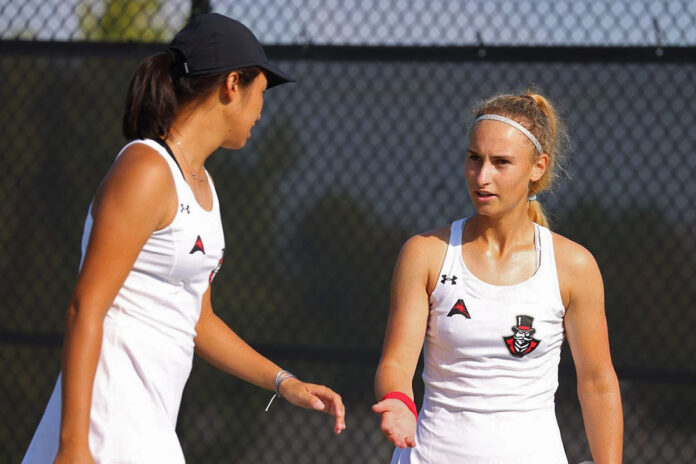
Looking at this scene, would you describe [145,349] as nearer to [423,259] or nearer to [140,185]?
[140,185]

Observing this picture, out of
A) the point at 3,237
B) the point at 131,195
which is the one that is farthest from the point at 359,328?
the point at 131,195

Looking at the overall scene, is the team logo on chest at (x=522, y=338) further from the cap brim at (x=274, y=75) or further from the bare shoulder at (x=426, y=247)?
the cap brim at (x=274, y=75)

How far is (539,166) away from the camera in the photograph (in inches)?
96.8

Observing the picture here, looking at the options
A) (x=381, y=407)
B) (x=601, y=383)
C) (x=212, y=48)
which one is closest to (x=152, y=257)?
(x=212, y=48)

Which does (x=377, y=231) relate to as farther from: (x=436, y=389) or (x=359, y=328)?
(x=436, y=389)

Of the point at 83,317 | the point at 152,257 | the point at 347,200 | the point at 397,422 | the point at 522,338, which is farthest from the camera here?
the point at 347,200

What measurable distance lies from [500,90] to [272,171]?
40.1 inches

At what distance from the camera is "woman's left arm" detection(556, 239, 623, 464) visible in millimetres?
2316

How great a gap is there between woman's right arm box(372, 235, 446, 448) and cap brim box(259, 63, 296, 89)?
0.59 m

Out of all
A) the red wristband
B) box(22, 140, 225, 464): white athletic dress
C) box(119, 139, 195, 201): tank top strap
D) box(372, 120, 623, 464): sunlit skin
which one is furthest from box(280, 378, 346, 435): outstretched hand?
box(119, 139, 195, 201): tank top strap

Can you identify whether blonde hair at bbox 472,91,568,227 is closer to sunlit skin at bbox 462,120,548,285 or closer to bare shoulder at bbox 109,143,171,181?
sunlit skin at bbox 462,120,548,285

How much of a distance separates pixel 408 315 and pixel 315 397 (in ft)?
1.14

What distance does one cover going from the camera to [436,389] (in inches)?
91.8

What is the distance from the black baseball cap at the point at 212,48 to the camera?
1877 mm
